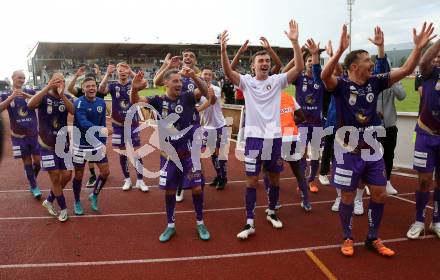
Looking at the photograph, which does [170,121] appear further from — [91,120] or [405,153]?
[405,153]

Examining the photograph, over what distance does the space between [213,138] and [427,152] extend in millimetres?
3562

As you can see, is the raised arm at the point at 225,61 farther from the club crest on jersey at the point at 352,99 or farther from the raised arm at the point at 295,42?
the club crest on jersey at the point at 352,99

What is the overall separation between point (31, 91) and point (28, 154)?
1.21m

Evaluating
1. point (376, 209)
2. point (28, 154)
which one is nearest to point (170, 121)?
point (376, 209)

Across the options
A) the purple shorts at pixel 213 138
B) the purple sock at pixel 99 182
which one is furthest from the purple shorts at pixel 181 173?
the purple shorts at pixel 213 138

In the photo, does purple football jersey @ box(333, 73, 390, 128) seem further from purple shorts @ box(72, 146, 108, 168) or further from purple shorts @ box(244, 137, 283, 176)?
purple shorts @ box(72, 146, 108, 168)

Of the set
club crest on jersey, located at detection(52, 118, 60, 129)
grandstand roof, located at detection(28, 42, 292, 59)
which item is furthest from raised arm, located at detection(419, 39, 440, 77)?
grandstand roof, located at detection(28, 42, 292, 59)

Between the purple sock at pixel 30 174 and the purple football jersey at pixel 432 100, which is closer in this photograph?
the purple football jersey at pixel 432 100

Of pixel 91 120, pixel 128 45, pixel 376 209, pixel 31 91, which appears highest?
pixel 128 45

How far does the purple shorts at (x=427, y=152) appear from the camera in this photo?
4.33 m

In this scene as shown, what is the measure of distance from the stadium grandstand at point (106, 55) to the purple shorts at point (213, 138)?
35.6m

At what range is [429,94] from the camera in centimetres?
435

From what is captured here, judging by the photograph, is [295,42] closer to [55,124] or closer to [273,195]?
[273,195]

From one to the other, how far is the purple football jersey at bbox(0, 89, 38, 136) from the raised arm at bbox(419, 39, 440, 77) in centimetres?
607
